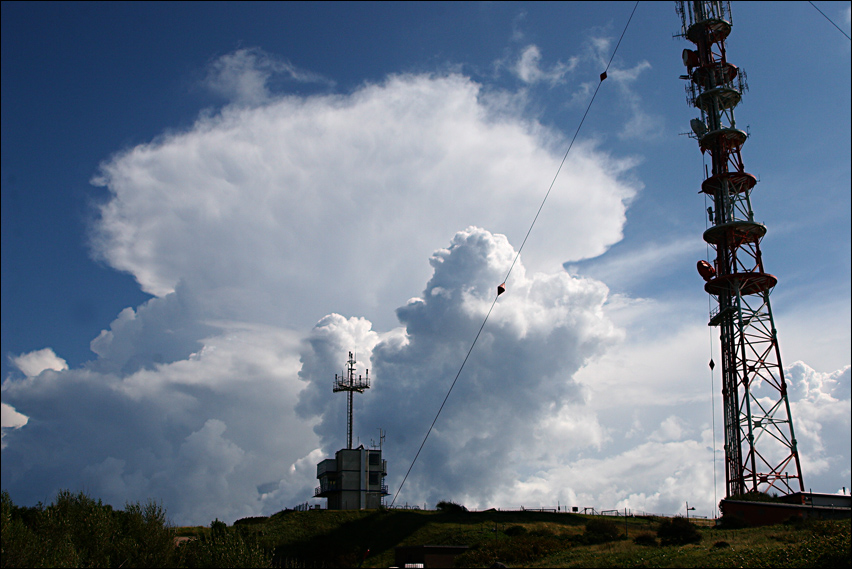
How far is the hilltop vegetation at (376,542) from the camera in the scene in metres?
33.5

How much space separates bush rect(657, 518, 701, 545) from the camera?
44.2 m

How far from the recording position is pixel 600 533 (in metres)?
55.4

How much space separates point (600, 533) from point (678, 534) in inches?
422

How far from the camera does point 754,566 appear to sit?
3123cm

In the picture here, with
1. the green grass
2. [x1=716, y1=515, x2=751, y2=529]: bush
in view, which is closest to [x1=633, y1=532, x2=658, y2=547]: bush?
the green grass

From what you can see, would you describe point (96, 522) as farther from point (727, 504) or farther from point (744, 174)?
point (744, 174)

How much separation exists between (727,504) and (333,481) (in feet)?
138

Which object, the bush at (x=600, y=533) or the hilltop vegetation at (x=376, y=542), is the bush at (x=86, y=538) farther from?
the bush at (x=600, y=533)

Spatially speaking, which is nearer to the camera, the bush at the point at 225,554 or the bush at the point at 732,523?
the bush at the point at 225,554

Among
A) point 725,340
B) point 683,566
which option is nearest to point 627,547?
point 683,566

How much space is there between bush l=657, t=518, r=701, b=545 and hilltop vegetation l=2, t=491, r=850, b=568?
0.35 ft

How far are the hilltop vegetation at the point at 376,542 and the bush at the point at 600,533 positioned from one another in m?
0.10

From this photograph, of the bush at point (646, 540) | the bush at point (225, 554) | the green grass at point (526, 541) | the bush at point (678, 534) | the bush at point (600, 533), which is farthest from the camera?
the bush at point (600, 533)

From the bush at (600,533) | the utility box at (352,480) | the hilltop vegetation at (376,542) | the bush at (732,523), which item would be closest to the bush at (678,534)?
the hilltop vegetation at (376,542)
